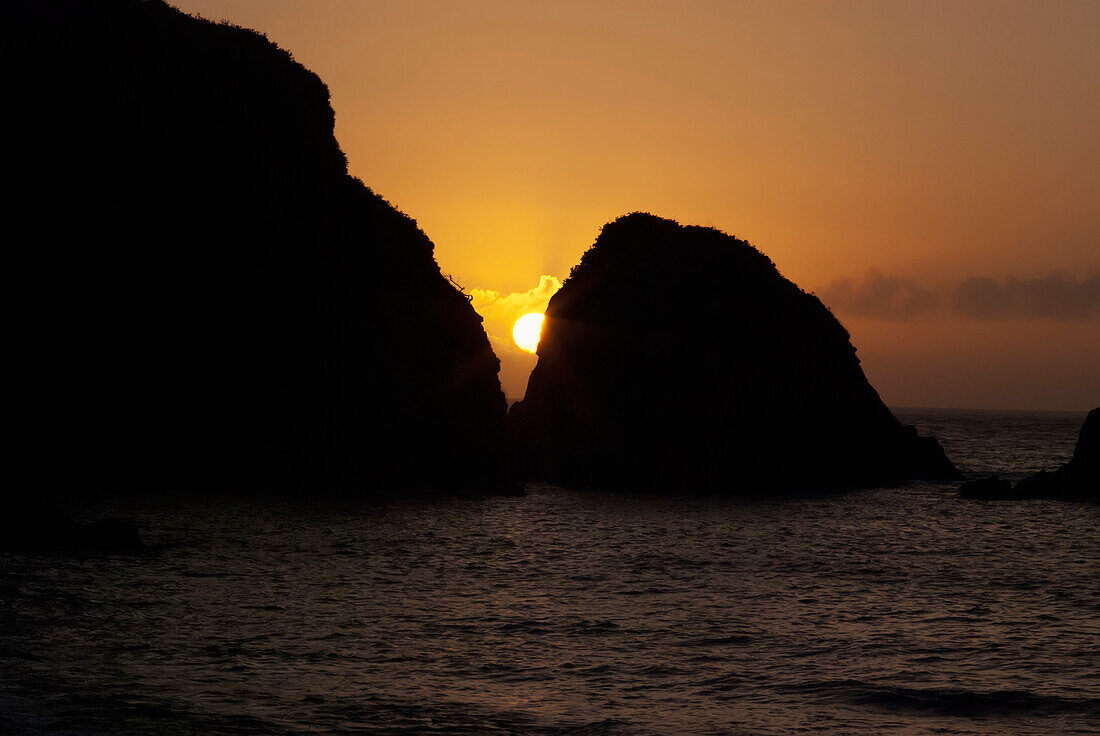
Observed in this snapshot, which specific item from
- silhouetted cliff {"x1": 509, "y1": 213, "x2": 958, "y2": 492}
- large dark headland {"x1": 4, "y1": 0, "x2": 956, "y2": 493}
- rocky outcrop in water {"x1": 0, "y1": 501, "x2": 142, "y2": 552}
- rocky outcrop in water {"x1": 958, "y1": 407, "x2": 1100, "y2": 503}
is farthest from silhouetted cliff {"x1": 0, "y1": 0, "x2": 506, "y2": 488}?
rocky outcrop in water {"x1": 958, "y1": 407, "x2": 1100, "y2": 503}

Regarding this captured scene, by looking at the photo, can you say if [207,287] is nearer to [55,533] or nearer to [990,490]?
[55,533]

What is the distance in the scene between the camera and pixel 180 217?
53.2 m

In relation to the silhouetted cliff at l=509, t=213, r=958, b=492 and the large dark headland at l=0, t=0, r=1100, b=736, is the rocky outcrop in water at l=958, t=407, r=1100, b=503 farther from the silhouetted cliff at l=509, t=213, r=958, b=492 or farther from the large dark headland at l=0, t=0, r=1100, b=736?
the silhouetted cliff at l=509, t=213, r=958, b=492

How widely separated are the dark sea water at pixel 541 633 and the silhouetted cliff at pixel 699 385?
2382cm

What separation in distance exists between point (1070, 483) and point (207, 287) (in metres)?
44.0

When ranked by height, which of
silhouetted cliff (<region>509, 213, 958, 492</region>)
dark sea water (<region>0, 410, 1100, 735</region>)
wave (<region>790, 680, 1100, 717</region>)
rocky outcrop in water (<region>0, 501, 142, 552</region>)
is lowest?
wave (<region>790, 680, 1100, 717</region>)

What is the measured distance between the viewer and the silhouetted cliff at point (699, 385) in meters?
63.7

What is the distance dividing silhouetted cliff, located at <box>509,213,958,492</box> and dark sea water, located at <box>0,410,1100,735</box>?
23.8 m

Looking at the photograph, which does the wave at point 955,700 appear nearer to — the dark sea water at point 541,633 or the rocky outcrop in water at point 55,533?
the dark sea water at point 541,633

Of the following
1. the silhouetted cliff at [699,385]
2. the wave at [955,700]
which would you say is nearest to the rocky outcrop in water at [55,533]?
the wave at [955,700]

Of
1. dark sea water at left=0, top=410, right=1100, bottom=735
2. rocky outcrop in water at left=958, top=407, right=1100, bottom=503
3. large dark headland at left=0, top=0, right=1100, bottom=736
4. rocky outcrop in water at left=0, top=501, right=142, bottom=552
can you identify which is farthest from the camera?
rocky outcrop in water at left=958, top=407, right=1100, bottom=503

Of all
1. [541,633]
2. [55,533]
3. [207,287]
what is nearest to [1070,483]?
[541,633]

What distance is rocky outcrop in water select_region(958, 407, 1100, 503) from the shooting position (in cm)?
5556

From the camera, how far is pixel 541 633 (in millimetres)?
21516
